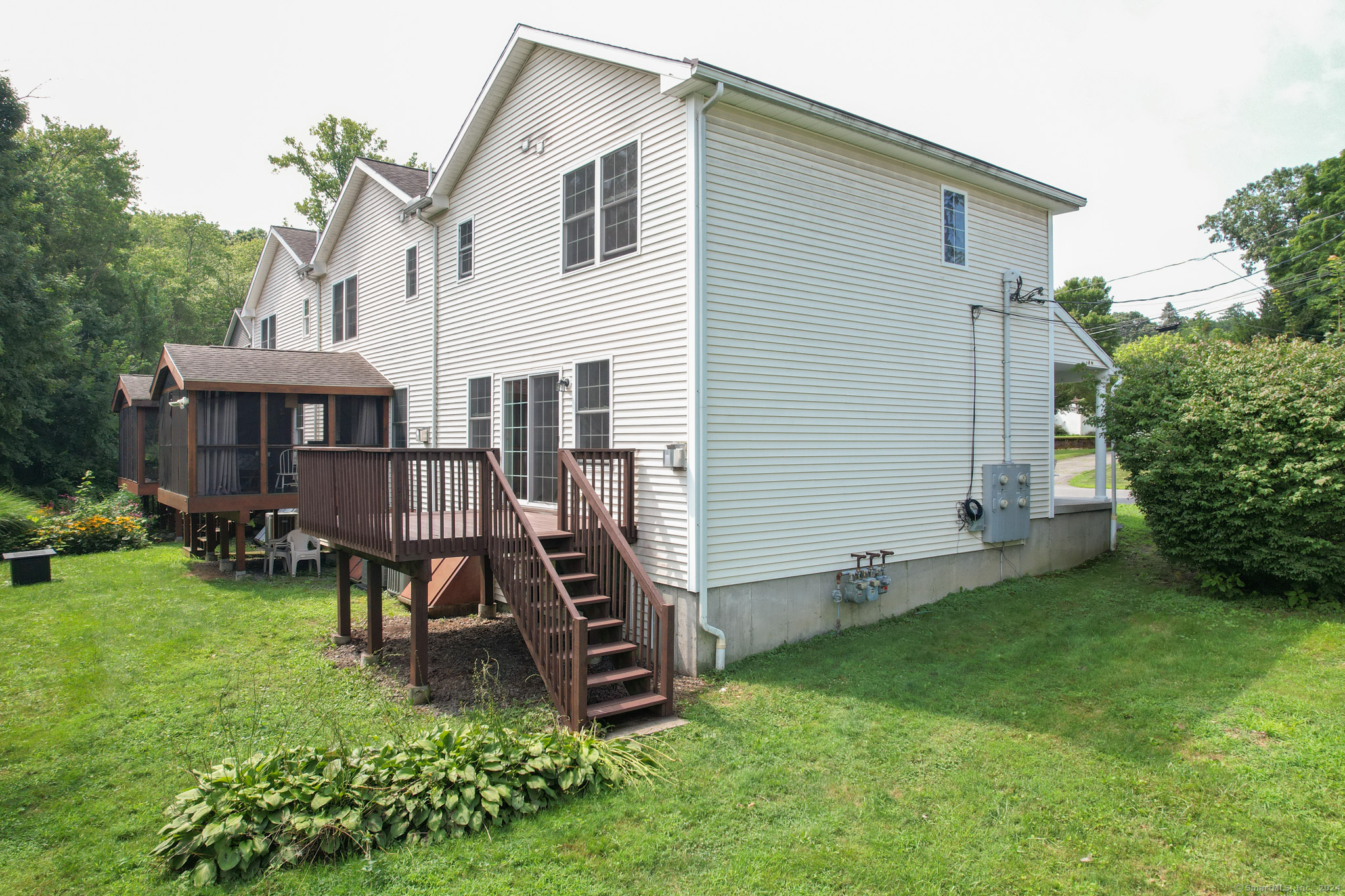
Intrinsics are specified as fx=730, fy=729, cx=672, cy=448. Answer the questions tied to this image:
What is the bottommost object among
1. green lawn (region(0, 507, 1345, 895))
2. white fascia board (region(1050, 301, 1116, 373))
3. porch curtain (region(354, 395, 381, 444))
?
green lawn (region(0, 507, 1345, 895))

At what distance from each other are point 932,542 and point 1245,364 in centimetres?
467

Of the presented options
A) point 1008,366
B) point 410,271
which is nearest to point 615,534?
point 1008,366

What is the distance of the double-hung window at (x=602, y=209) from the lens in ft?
27.4

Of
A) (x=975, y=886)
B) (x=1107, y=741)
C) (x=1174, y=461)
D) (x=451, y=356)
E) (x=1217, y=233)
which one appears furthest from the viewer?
(x=1217, y=233)

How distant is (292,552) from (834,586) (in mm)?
9377

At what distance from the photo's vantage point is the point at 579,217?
9227 millimetres

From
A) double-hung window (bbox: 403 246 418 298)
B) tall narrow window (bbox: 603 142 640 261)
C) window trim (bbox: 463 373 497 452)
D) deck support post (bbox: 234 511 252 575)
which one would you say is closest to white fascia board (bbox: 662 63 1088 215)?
tall narrow window (bbox: 603 142 640 261)

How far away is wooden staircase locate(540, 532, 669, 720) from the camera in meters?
5.89

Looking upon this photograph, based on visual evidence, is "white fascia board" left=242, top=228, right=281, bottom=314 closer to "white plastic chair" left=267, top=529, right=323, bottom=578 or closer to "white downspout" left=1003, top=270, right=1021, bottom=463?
"white plastic chair" left=267, top=529, right=323, bottom=578

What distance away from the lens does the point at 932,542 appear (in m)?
9.78

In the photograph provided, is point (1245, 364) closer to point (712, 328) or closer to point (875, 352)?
point (875, 352)

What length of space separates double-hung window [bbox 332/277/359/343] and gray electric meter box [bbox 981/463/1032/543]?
12758mm

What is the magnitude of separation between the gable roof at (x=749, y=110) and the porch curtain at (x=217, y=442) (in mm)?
5150

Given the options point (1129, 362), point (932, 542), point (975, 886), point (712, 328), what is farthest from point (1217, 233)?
point (975, 886)
